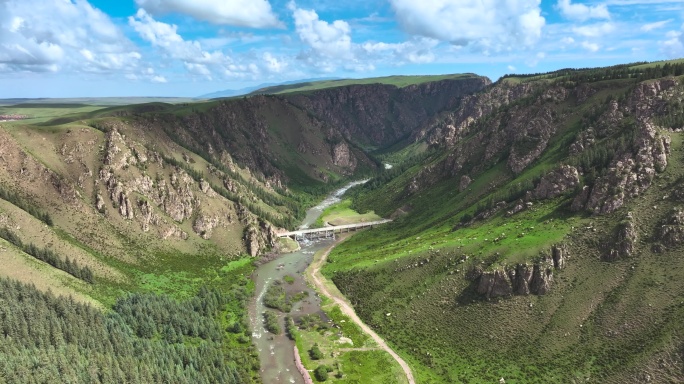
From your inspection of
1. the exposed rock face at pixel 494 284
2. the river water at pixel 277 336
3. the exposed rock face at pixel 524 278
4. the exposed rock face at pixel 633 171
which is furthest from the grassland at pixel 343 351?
the exposed rock face at pixel 633 171

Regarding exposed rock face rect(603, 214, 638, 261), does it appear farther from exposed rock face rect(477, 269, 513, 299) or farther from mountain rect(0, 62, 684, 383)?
exposed rock face rect(477, 269, 513, 299)

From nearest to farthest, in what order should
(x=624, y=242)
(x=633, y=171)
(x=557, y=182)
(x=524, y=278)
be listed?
(x=624, y=242)
(x=524, y=278)
(x=633, y=171)
(x=557, y=182)

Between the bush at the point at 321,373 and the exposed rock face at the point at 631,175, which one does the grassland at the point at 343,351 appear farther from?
the exposed rock face at the point at 631,175

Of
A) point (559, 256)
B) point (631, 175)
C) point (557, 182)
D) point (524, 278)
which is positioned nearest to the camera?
point (524, 278)

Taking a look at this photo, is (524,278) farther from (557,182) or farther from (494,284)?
(557,182)

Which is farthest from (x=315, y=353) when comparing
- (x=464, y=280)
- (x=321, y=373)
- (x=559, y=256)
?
(x=559, y=256)

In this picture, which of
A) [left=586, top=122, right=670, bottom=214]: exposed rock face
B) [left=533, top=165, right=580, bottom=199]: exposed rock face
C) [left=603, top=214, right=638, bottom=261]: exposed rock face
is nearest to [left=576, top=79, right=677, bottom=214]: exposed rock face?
[left=586, top=122, right=670, bottom=214]: exposed rock face

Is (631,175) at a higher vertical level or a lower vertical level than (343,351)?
higher

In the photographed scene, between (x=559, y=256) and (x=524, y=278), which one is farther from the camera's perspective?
(x=559, y=256)
